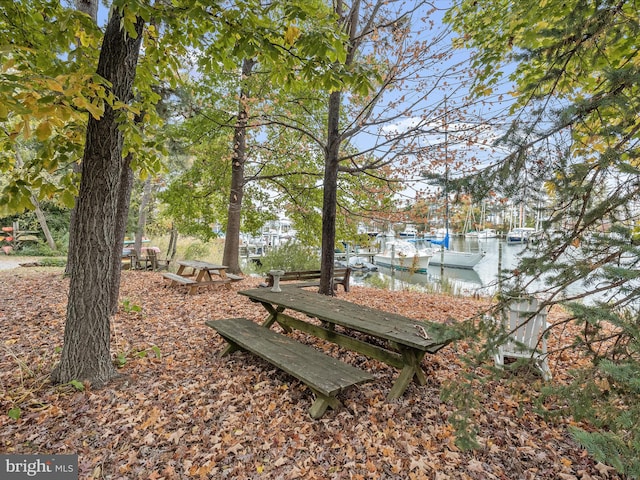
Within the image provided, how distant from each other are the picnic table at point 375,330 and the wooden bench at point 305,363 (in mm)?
322

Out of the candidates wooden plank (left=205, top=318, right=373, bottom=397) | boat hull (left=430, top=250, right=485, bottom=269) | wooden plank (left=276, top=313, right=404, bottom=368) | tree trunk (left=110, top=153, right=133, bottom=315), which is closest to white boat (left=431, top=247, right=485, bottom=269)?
boat hull (left=430, top=250, right=485, bottom=269)

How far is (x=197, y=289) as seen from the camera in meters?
6.23

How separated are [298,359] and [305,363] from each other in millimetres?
104

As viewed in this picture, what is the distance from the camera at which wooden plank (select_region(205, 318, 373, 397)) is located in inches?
91.5

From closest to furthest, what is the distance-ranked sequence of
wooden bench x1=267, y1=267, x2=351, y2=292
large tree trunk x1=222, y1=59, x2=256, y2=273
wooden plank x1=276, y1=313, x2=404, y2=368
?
1. wooden plank x1=276, y1=313, x2=404, y2=368
2. wooden bench x1=267, y1=267, x2=351, y2=292
3. large tree trunk x1=222, y1=59, x2=256, y2=273

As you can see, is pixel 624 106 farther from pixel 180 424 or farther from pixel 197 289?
pixel 197 289

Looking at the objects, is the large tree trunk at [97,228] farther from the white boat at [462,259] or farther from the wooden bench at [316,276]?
the white boat at [462,259]

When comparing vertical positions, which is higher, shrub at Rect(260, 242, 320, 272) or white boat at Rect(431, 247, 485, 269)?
shrub at Rect(260, 242, 320, 272)

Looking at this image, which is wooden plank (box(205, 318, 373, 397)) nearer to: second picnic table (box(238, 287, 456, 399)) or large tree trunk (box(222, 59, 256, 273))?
second picnic table (box(238, 287, 456, 399))

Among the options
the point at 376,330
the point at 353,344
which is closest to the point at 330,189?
the point at 353,344

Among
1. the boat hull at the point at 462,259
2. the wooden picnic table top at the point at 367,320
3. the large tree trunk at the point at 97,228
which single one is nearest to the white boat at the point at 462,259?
the boat hull at the point at 462,259

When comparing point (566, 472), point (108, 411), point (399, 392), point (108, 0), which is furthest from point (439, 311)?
point (108, 0)

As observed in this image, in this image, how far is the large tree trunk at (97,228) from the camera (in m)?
2.63

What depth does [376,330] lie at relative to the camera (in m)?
2.72
